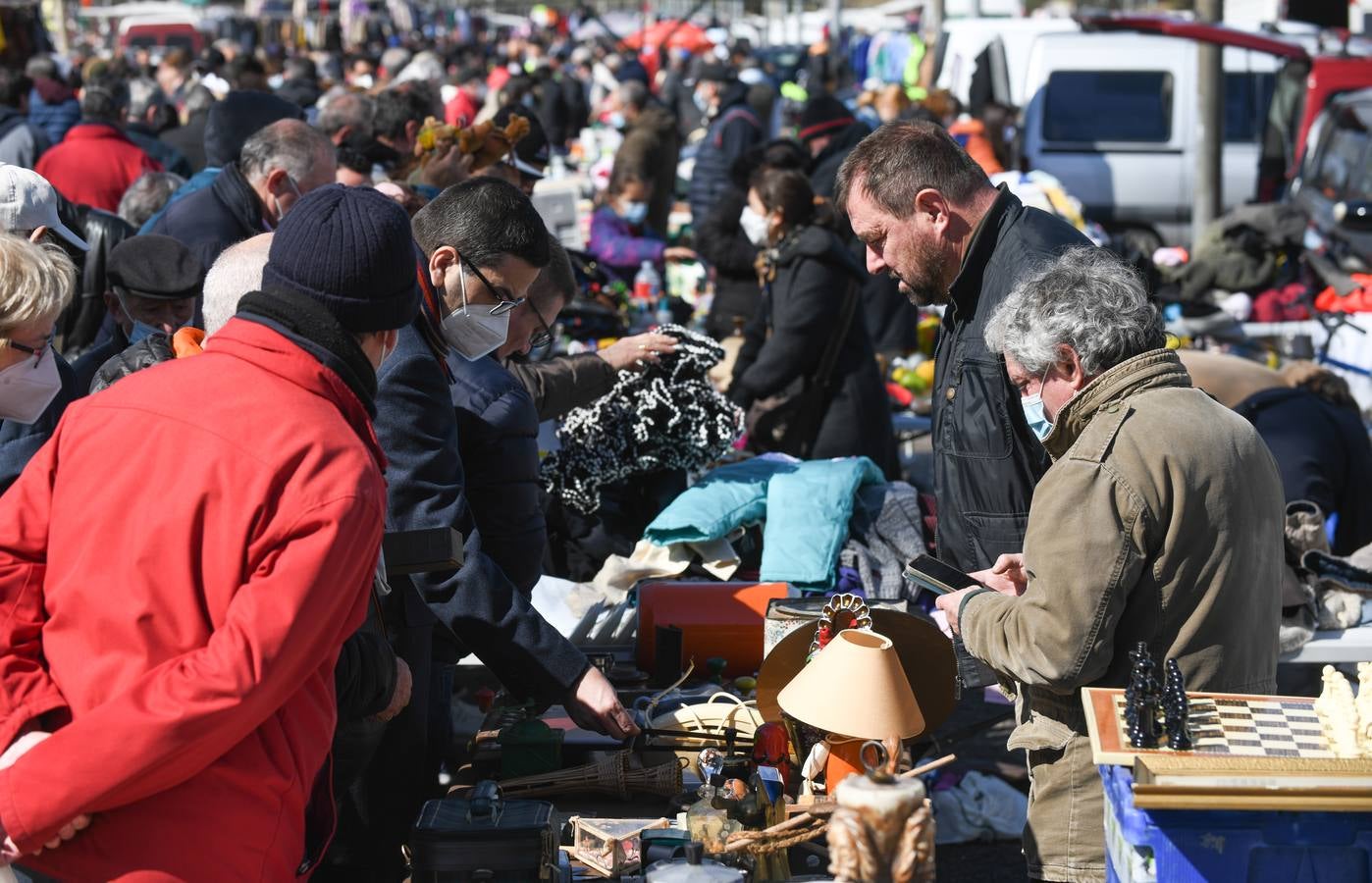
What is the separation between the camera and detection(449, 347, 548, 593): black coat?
3230 millimetres

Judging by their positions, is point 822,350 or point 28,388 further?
point 822,350

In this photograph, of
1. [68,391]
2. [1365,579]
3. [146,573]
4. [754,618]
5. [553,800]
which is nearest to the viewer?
[146,573]

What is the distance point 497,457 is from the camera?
10.6 ft

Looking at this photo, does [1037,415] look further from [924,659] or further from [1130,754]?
[1130,754]

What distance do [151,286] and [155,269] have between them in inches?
2.5

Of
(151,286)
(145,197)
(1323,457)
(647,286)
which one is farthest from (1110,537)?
(647,286)

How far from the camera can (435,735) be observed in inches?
131

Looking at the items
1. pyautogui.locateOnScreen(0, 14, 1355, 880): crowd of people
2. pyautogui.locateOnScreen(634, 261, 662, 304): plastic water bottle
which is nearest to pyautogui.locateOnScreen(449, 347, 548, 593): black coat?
pyautogui.locateOnScreen(0, 14, 1355, 880): crowd of people

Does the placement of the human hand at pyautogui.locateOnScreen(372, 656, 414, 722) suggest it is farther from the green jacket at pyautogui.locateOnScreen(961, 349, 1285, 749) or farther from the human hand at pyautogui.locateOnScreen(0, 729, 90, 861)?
the green jacket at pyautogui.locateOnScreen(961, 349, 1285, 749)

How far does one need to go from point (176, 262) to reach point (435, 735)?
1.46 metres

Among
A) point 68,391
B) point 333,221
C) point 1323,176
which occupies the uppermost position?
point 333,221

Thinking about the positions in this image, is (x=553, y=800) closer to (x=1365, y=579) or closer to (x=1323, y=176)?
(x=1365, y=579)

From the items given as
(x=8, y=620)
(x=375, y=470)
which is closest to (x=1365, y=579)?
(x=375, y=470)

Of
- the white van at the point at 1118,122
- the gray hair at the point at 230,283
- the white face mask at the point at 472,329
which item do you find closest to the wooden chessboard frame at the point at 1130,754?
the white face mask at the point at 472,329
